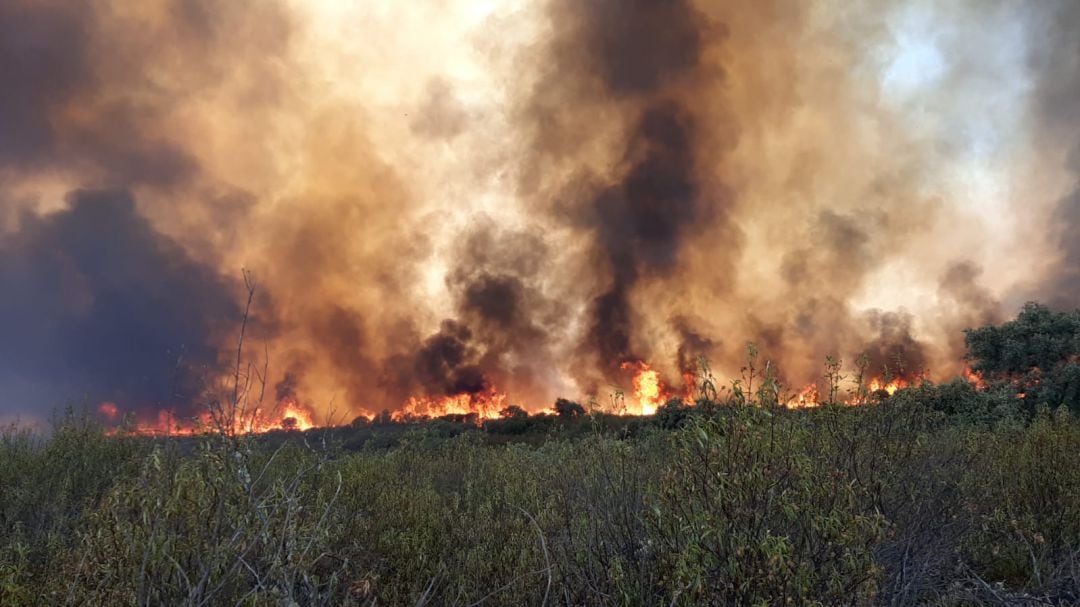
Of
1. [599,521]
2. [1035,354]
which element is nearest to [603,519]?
[599,521]

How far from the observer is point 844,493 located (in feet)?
18.1

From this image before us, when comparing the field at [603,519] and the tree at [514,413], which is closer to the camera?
the field at [603,519]

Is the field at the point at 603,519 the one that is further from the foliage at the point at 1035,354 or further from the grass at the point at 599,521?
the foliage at the point at 1035,354

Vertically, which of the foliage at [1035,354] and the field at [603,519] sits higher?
the foliage at [1035,354]

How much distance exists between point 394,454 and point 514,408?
1327 inches

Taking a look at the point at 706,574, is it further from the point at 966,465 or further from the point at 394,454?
the point at 394,454

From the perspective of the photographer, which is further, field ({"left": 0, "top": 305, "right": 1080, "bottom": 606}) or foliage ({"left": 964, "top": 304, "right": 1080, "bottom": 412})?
foliage ({"left": 964, "top": 304, "right": 1080, "bottom": 412})

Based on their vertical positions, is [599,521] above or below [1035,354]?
below

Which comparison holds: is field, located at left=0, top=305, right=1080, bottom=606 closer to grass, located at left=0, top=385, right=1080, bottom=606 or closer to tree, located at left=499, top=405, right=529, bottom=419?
grass, located at left=0, top=385, right=1080, bottom=606

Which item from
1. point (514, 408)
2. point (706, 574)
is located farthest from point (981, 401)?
point (514, 408)

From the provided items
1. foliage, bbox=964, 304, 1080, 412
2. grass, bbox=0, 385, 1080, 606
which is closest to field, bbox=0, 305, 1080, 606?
grass, bbox=0, 385, 1080, 606

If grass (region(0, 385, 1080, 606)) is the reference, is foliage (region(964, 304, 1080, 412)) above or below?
above

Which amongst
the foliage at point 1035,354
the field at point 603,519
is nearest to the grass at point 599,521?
the field at point 603,519

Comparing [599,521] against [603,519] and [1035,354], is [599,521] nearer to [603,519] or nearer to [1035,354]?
[603,519]
